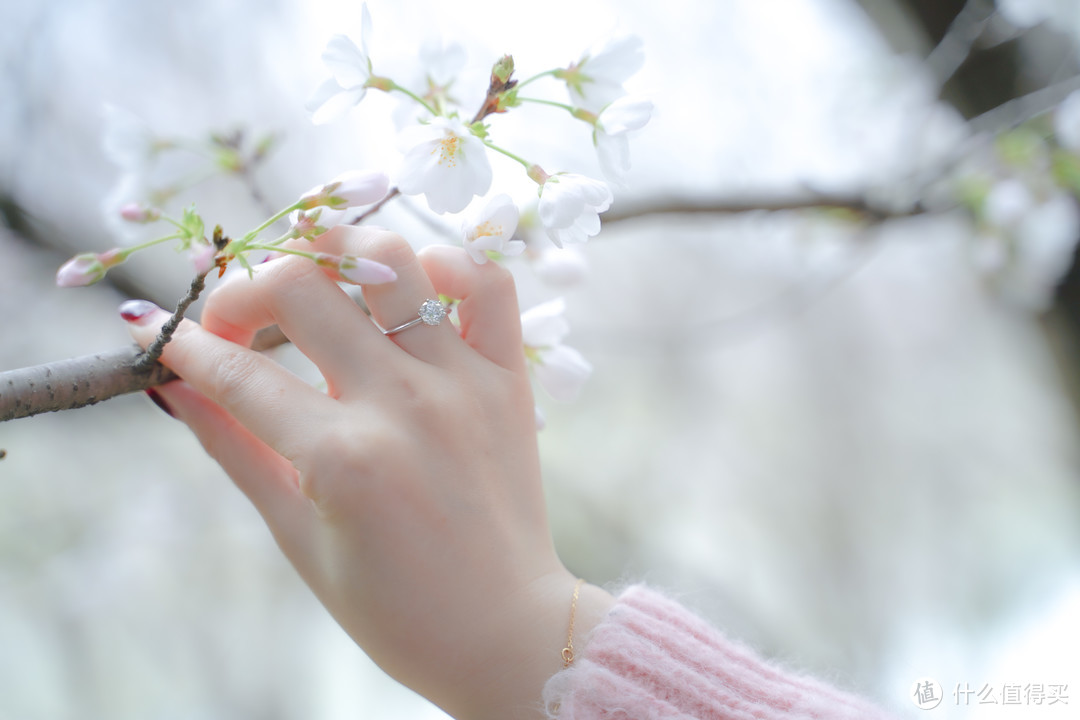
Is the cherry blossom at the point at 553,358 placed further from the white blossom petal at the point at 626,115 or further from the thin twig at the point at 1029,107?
the thin twig at the point at 1029,107

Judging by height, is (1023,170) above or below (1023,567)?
above

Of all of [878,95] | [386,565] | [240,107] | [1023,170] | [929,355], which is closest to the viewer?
[386,565]

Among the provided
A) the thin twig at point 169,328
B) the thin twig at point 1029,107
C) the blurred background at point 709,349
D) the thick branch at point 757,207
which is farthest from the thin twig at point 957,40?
the thin twig at point 169,328

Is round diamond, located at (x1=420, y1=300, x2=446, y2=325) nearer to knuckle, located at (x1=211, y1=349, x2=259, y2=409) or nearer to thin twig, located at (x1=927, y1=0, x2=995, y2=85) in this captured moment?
knuckle, located at (x1=211, y1=349, x2=259, y2=409)

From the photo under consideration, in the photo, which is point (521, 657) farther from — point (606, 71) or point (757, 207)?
point (757, 207)

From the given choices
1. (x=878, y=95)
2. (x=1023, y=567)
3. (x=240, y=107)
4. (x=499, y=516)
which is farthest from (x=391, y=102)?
(x=1023, y=567)

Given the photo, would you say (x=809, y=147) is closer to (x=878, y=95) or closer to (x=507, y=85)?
(x=878, y=95)

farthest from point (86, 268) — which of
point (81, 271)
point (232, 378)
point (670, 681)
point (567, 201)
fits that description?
point (670, 681)
